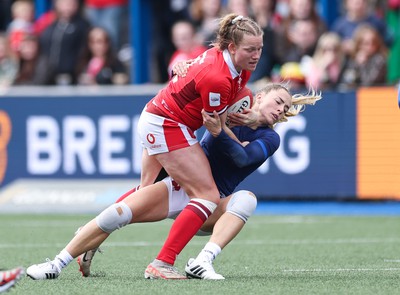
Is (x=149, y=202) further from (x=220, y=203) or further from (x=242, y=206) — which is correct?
(x=242, y=206)

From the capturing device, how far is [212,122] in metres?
6.62

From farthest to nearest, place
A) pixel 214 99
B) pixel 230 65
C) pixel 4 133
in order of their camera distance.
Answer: pixel 4 133, pixel 230 65, pixel 214 99

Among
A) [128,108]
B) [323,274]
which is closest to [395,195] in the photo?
[128,108]

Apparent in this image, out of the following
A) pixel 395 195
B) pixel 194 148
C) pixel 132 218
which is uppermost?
pixel 194 148

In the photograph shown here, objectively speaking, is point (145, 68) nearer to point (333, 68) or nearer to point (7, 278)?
point (333, 68)

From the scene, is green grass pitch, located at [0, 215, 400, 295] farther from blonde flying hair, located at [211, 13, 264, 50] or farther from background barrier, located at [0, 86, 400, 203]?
blonde flying hair, located at [211, 13, 264, 50]

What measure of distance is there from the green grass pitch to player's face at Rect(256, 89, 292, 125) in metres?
1.01

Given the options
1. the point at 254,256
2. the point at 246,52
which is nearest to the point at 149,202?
the point at 246,52

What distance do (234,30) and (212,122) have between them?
1.95ft

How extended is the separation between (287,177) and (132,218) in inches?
248

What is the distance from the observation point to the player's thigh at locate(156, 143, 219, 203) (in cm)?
674

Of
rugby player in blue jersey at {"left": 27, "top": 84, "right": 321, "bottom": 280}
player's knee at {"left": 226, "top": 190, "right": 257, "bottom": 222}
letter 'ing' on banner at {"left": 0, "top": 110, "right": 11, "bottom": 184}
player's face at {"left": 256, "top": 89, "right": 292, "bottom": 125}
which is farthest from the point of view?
letter 'ing' on banner at {"left": 0, "top": 110, "right": 11, "bottom": 184}

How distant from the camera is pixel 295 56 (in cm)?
1340

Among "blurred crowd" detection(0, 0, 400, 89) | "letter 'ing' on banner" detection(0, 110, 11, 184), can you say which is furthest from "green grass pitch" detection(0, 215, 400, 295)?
"blurred crowd" detection(0, 0, 400, 89)
